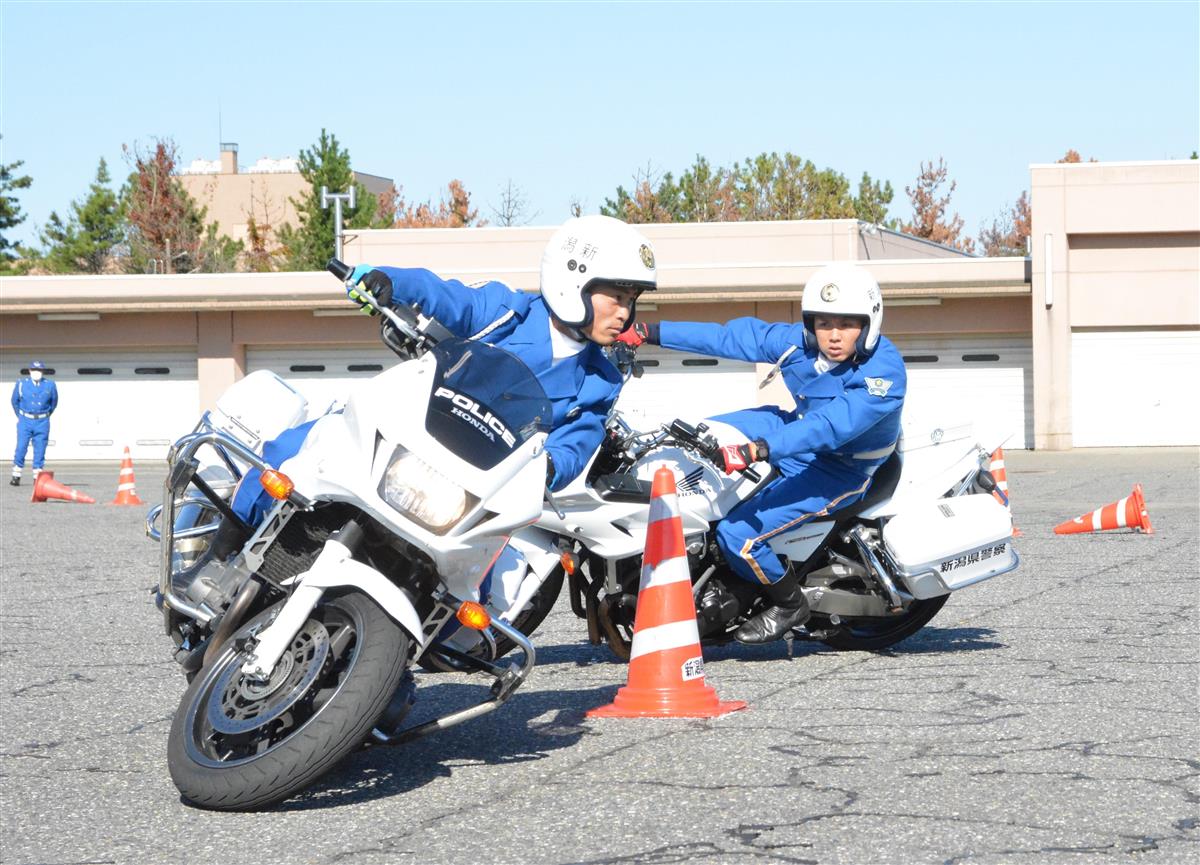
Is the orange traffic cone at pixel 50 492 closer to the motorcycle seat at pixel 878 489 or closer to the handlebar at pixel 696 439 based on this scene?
the motorcycle seat at pixel 878 489

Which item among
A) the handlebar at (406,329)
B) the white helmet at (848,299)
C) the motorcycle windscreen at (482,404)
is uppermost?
the white helmet at (848,299)

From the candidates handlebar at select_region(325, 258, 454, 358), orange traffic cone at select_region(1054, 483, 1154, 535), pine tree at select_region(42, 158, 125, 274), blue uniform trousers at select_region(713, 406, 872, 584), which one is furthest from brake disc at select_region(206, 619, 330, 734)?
pine tree at select_region(42, 158, 125, 274)

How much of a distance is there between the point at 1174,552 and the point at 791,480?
5.51 metres

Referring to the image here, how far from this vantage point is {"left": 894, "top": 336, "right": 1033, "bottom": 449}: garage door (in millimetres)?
34281

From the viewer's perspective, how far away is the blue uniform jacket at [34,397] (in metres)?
25.5

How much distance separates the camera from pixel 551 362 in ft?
20.0

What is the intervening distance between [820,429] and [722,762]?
7.23 feet

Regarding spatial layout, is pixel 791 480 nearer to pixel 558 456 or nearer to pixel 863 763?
pixel 558 456

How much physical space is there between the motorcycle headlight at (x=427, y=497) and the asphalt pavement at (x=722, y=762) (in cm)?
83

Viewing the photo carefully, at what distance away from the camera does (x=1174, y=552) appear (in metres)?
11.9

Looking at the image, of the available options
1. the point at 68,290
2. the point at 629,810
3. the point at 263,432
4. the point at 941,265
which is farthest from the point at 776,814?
the point at 68,290

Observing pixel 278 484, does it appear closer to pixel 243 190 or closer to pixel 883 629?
pixel 883 629

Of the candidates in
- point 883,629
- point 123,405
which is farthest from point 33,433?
point 883,629

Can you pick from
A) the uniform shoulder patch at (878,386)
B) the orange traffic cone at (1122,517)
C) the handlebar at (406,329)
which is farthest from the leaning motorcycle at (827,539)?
the orange traffic cone at (1122,517)
